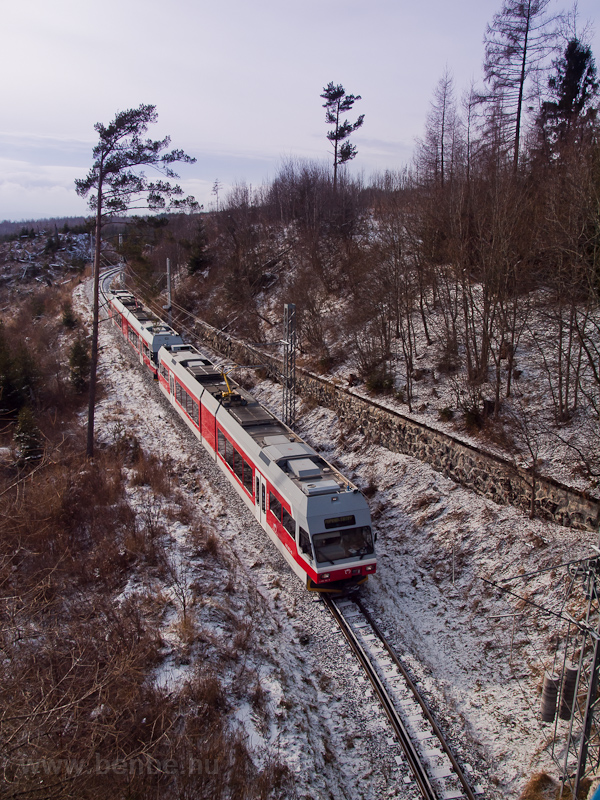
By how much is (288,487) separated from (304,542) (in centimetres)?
131

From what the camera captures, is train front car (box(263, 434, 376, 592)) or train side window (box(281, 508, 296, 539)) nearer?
train front car (box(263, 434, 376, 592))

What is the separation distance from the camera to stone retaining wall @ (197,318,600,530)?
38.5 feet

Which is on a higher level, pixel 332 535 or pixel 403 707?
pixel 332 535

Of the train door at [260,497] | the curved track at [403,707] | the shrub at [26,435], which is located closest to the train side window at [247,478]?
the train door at [260,497]

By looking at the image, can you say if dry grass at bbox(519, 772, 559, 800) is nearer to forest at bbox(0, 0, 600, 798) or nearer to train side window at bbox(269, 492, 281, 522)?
forest at bbox(0, 0, 600, 798)

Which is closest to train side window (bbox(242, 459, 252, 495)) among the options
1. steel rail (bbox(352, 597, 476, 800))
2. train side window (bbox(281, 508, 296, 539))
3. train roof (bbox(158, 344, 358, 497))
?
train roof (bbox(158, 344, 358, 497))

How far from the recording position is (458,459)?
14.9 m

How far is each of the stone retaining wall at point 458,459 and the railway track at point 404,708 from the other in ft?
16.3

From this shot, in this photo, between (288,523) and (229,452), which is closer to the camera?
(288,523)

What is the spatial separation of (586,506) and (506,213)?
861 centimetres

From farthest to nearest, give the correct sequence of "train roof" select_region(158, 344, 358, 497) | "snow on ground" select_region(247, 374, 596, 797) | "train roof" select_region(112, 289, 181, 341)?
1. "train roof" select_region(112, 289, 181, 341)
2. "train roof" select_region(158, 344, 358, 497)
3. "snow on ground" select_region(247, 374, 596, 797)

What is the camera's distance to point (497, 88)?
21.7 meters

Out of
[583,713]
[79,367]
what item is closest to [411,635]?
[583,713]

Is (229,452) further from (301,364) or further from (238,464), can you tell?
(301,364)
